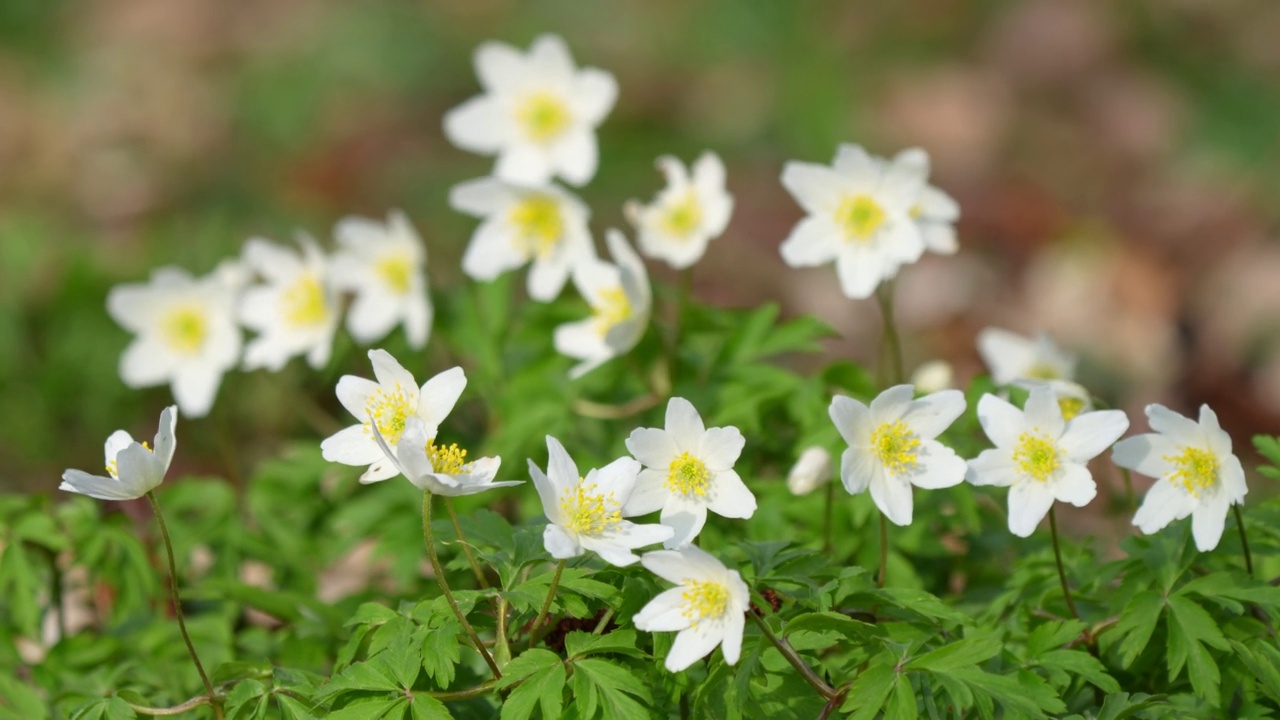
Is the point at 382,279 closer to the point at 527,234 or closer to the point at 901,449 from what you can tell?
the point at 527,234

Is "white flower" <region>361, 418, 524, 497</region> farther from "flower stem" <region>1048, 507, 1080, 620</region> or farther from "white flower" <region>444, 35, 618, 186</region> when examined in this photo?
"white flower" <region>444, 35, 618, 186</region>

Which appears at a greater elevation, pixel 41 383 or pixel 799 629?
pixel 799 629

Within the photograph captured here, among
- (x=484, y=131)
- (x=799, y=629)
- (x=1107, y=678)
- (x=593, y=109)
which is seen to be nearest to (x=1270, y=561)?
(x=1107, y=678)

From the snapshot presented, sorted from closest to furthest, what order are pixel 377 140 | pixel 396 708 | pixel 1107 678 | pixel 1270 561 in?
pixel 396 708, pixel 1107 678, pixel 1270 561, pixel 377 140

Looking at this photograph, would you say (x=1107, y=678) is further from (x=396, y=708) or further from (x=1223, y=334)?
(x=1223, y=334)

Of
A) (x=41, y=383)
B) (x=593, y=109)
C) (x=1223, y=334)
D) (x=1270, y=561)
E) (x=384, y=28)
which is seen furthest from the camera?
(x=384, y=28)
